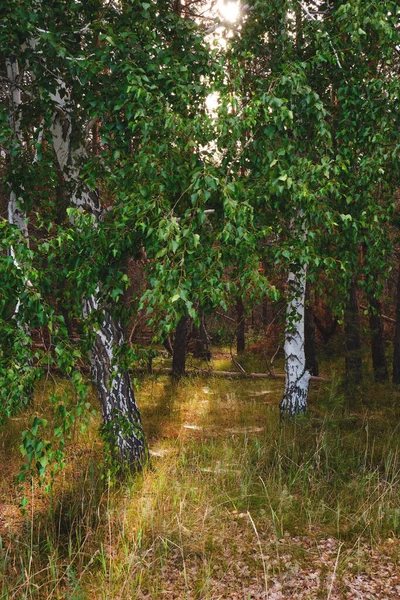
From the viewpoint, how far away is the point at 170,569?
413 centimetres

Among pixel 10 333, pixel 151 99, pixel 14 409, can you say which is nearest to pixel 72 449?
pixel 14 409

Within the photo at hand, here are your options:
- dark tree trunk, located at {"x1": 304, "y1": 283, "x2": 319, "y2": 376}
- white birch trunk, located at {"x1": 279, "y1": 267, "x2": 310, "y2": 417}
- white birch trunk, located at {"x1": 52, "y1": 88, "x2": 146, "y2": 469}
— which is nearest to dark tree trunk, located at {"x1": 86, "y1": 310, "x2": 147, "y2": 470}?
white birch trunk, located at {"x1": 52, "y1": 88, "x2": 146, "y2": 469}

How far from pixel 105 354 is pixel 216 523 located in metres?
2.44

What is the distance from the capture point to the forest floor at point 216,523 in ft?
12.7

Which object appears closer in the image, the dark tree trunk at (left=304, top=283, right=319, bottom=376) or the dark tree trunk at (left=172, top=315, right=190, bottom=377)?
the dark tree trunk at (left=172, top=315, right=190, bottom=377)

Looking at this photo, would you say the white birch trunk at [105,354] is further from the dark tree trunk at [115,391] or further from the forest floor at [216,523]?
the forest floor at [216,523]

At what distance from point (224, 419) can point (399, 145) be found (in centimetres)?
582

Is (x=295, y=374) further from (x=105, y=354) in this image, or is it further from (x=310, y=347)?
(x=310, y=347)

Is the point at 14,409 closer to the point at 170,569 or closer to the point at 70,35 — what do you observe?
the point at 170,569

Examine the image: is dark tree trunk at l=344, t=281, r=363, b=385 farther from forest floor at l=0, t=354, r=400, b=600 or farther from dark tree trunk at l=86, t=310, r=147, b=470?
dark tree trunk at l=86, t=310, r=147, b=470

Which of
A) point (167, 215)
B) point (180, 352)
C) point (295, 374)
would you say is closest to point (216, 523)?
point (167, 215)

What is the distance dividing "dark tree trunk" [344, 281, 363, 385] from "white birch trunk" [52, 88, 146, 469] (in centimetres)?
598

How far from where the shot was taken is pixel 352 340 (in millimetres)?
10602

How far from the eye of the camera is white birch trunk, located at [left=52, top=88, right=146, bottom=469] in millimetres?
5629
